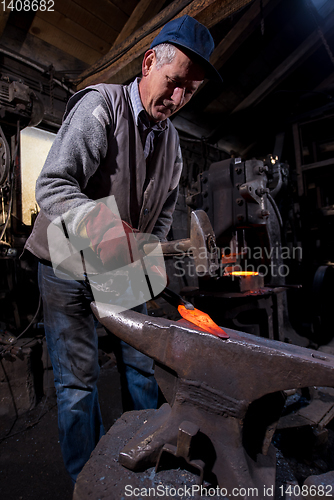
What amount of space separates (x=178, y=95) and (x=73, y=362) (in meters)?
1.42

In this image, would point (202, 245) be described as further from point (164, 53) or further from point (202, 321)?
point (164, 53)

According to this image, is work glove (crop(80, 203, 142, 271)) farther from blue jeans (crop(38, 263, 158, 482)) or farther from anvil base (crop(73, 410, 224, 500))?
anvil base (crop(73, 410, 224, 500))

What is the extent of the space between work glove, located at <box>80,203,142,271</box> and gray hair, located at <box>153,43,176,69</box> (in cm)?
79

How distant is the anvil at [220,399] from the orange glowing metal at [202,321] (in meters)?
0.05

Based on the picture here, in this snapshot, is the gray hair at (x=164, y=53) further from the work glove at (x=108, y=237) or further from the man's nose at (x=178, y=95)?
the work glove at (x=108, y=237)

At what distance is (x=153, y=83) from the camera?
1.26 m

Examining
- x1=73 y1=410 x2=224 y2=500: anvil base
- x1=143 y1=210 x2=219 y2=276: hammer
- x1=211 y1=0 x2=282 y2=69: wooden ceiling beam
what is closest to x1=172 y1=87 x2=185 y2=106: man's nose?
x1=143 y1=210 x2=219 y2=276: hammer

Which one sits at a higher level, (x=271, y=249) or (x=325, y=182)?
(x=325, y=182)

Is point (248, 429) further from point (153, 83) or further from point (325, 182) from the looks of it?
point (325, 182)

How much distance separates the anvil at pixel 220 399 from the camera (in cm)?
73

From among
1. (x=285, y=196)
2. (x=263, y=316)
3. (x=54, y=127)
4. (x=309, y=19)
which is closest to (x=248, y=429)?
(x=263, y=316)

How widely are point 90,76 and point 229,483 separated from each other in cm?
408

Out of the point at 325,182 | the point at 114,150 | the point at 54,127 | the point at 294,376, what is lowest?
the point at 294,376

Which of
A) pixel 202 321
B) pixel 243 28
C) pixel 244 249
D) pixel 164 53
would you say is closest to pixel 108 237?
pixel 202 321
